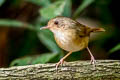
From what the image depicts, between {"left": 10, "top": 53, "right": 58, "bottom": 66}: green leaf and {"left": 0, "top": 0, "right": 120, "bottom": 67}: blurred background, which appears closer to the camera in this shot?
{"left": 10, "top": 53, "right": 58, "bottom": 66}: green leaf

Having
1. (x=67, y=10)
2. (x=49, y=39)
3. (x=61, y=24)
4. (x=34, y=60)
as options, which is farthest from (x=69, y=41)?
(x=49, y=39)

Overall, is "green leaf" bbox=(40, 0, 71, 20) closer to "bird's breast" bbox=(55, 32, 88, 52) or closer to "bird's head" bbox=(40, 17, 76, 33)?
"bird's head" bbox=(40, 17, 76, 33)

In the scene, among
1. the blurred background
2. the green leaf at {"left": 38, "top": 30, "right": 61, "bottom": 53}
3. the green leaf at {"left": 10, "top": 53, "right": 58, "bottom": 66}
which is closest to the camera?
the green leaf at {"left": 10, "top": 53, "right": 58, "bottom": 66}

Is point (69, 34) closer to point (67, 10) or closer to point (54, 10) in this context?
point (54, 10)

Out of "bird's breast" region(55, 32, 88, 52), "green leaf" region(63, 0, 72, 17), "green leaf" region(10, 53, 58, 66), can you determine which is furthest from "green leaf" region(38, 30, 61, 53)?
"bird's breast" region(55, 32, 88, 52)

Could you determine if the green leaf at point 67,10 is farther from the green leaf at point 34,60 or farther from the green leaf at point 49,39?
the green leaf at point 34,60

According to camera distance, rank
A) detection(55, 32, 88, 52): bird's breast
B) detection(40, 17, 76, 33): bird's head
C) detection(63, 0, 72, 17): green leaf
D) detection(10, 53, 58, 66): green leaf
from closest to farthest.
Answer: detection(55, 32, 88, 52): bird's breast, detection(40, 17, 76, 33): bird's head, detection(10, 53, 58, 66): green leaf, detection(63, 0, 72, 17): green leaf
